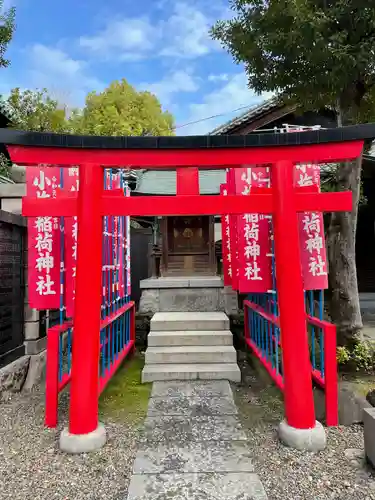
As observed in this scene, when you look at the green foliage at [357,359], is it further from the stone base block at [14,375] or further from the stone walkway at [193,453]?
the stone base block at [14,375]

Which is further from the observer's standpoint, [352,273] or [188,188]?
[352,273]

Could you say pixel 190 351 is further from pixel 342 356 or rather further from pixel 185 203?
→ pixel 185 203

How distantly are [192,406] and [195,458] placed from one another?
119 centimetres

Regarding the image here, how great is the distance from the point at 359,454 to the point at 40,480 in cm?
296

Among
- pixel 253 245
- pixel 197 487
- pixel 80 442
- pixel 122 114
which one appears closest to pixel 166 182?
pixel 253 245

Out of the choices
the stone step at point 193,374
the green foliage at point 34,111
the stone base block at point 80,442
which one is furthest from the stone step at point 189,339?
the green foliage at point 34,111

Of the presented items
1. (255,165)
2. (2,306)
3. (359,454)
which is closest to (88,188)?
(255,165)

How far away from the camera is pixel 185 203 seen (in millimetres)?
3734

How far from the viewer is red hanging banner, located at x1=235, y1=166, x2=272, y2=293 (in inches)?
200

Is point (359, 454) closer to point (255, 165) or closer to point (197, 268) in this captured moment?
point (255, 165)

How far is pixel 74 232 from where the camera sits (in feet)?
15.2

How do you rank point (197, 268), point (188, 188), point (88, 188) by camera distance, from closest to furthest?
point (88, 188)
point (188, 188)
point (197, 268)

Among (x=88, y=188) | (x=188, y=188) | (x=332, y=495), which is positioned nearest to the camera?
(x=332, y=495)

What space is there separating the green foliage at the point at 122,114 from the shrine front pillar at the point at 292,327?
56.9 ft
